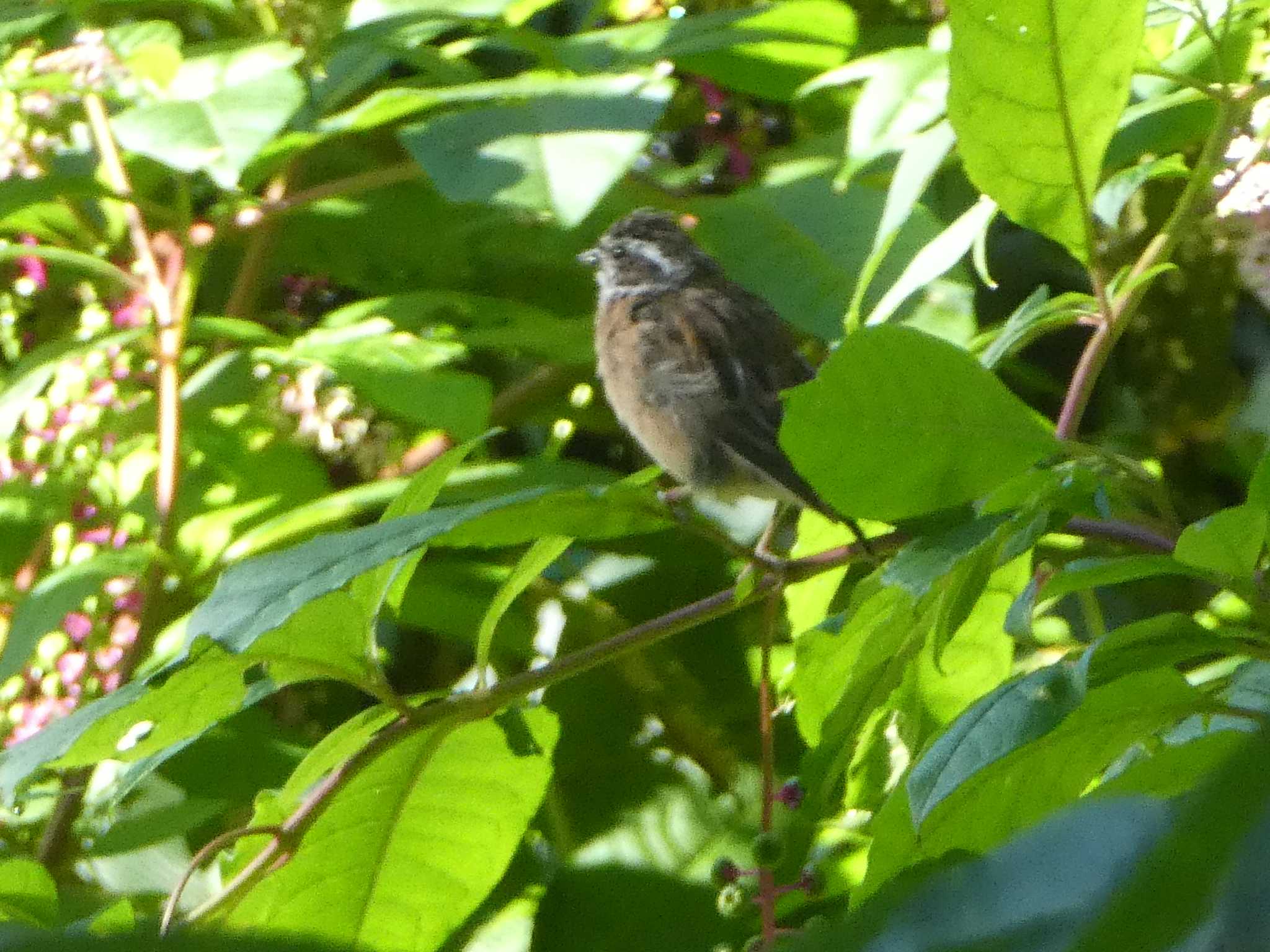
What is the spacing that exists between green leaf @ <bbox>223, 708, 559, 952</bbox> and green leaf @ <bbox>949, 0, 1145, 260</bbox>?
0.57 metres

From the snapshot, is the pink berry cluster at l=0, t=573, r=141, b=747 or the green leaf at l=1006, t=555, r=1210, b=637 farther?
the pink berry cluster at l=0, t=573, r=141, b=747

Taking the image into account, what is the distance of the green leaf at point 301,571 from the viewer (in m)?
0.92

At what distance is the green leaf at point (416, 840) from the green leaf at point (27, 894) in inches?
5.3

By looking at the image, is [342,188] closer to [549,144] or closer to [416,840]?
[549,144]

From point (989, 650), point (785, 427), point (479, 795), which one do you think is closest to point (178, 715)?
point (479, 795)

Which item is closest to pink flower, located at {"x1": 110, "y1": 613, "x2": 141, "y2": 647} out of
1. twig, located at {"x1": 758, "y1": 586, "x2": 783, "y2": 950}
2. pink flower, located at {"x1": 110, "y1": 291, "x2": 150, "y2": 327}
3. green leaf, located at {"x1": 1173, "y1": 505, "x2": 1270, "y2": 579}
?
pink flower, located at {"x1": 110, "y1": 291, "x2": 150, "y2": 327}

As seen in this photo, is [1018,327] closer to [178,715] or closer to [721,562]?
[178,715]

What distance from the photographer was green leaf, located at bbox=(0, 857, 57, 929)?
44.2 inches

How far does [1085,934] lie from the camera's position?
0.24m

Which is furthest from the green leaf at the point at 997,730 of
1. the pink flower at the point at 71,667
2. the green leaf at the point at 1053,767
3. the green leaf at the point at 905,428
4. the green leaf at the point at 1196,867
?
the pink flower at the point at 71,667

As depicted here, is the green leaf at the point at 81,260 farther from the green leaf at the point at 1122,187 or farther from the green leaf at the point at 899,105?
the green leaf at the point at 1122,187

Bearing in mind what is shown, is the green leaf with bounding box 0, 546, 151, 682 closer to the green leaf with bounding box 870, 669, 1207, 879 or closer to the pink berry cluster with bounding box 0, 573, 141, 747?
the pink berry cluster with bounding box 0, 573, 141, 747

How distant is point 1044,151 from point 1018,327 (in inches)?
6.9

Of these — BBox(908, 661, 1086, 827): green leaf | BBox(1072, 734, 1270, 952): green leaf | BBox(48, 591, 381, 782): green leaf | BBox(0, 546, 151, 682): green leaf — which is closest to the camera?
BBox(1072, 734, 1270, 952): green leaf
